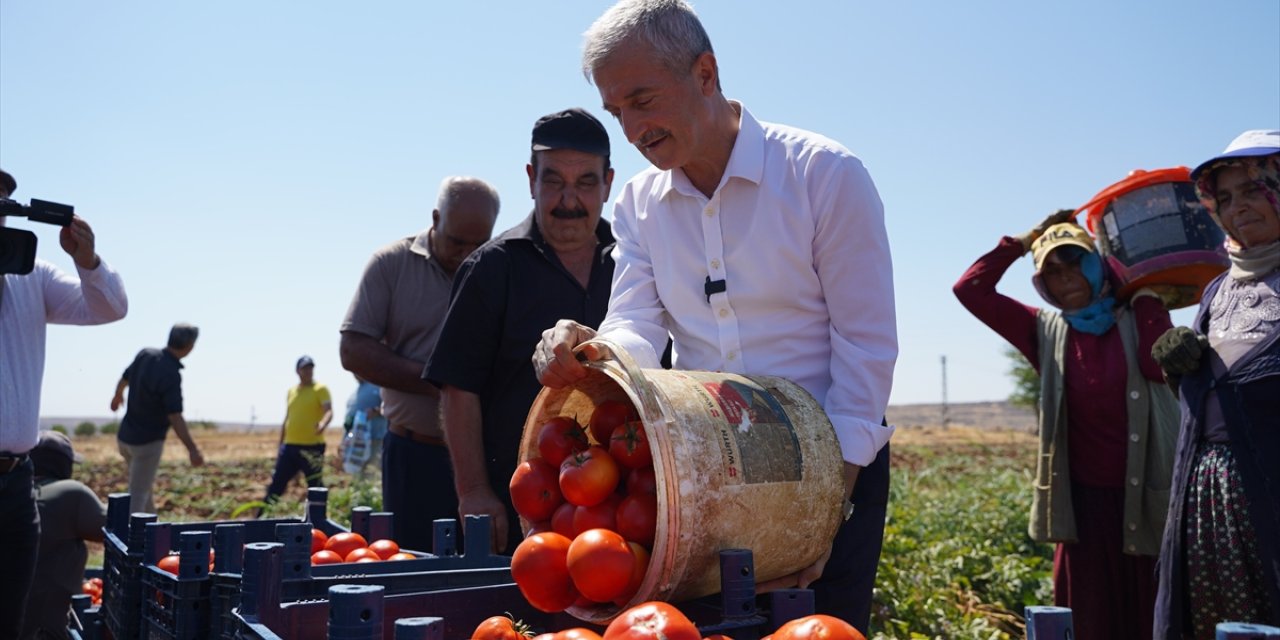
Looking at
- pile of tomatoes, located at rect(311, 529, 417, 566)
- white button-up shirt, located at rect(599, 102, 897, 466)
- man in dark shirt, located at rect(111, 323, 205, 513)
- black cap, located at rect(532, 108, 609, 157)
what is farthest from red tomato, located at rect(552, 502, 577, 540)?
man in dark shirt, located at rect(111, 323, 205, 513)

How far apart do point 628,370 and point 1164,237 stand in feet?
11.6

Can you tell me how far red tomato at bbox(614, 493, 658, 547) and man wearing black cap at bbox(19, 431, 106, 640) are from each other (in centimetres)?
348

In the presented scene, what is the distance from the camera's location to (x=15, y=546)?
3.66 meters

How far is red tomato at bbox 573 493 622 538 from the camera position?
194 centimetres

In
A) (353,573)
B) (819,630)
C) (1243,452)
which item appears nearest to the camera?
Answer: (819,630)

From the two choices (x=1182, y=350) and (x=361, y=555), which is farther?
(x=1182, y=350)

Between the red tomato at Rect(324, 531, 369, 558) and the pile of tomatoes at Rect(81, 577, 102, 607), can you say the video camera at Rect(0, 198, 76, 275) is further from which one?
the pile of tomatoes at Rect(81, 577, 102, 607)

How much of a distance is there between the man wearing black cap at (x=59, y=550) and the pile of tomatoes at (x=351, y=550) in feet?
6.58

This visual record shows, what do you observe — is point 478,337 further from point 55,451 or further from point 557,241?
point 55,451

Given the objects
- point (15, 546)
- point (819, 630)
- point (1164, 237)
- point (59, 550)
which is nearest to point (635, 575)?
point (819, 630)

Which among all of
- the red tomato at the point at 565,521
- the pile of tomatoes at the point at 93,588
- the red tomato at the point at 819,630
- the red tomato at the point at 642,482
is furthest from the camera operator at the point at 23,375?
the red tomato at the point at 819,630

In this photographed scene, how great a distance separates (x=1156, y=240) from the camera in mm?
4438

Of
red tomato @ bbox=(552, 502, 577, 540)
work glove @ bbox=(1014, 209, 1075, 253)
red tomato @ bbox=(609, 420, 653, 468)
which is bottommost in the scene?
red tomato @ bbox=(552, 502, 577, 540)

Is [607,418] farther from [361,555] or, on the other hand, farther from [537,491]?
[361,555]
